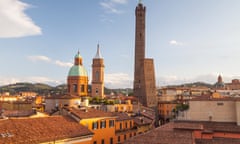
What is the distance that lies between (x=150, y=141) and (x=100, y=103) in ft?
134

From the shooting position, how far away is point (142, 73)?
91875 mm

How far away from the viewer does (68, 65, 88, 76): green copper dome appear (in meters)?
69.9

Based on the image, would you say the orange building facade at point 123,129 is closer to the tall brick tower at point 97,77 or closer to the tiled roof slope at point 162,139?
the tiled roof slope at point 162,139

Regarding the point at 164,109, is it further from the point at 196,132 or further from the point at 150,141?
the point at 150,141

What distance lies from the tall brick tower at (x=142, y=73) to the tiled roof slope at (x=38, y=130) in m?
64.0

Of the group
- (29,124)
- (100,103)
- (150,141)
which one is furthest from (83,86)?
(150,141)

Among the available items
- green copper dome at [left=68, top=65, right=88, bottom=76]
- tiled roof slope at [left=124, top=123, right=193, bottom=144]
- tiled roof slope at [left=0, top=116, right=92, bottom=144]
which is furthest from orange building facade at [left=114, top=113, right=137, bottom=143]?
green copper dome at [left=68, top=65, right=88, bottom=76]

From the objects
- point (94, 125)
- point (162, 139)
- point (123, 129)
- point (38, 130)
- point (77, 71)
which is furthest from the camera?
point (77, 71)

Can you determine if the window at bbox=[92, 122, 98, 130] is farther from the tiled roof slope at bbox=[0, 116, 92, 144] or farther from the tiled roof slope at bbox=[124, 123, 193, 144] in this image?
the tiled roof slope at bbox=[124, 123, 193, 144]

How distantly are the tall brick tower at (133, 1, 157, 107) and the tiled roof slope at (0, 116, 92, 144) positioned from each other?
210ft

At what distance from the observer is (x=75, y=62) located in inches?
2793

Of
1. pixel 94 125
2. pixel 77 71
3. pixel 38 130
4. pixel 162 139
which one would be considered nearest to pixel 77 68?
pixel 77 71

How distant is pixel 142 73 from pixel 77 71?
29.5m

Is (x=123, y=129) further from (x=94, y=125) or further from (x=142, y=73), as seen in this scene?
(x=142, y=73)
